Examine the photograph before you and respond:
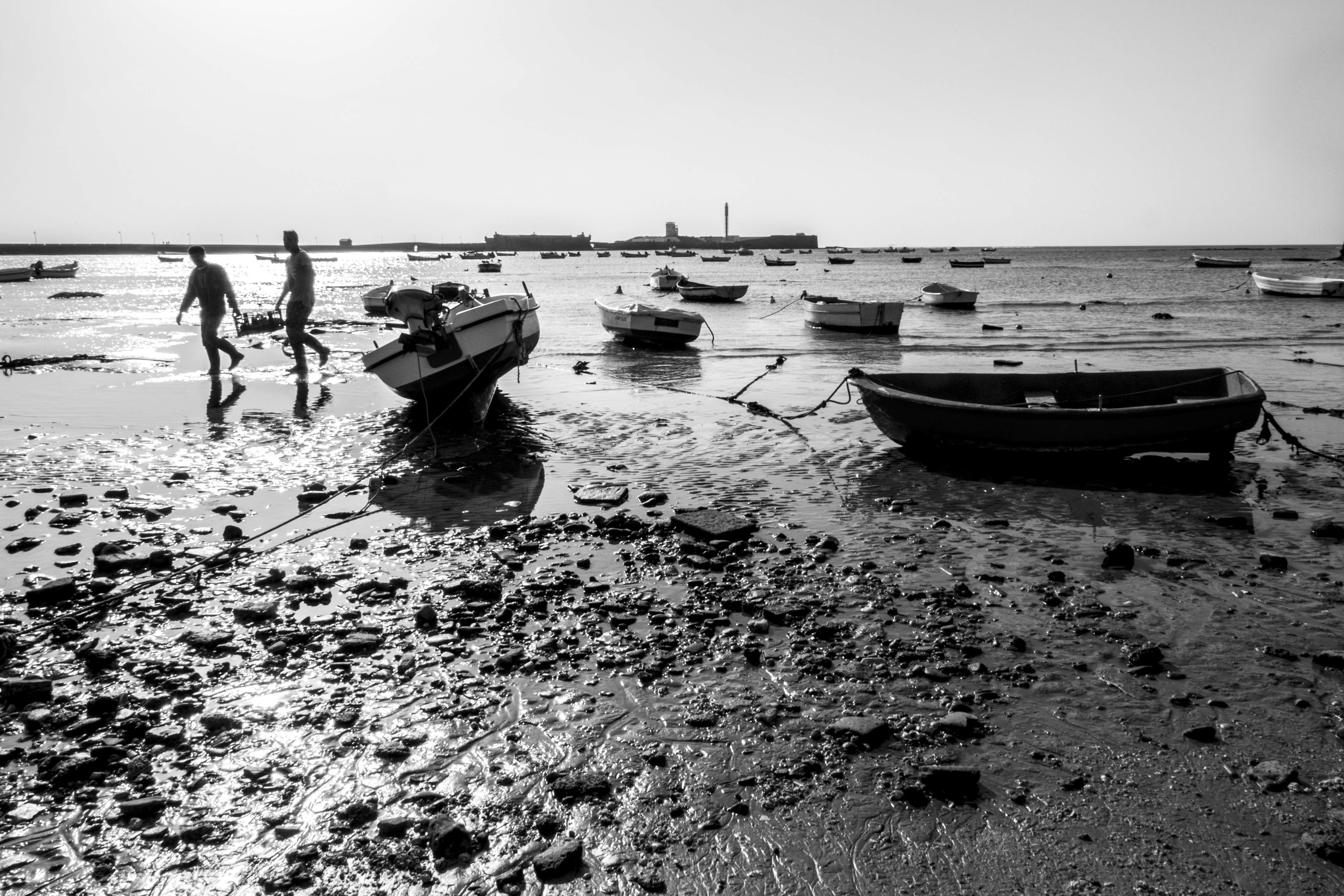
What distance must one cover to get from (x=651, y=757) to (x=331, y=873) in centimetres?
162

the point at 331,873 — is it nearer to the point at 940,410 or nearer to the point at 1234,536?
the point at 1234,536

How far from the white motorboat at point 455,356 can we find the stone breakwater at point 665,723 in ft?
21.5

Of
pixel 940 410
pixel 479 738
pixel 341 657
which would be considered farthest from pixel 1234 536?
pixel 341 657

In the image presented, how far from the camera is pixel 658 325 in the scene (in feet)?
87.6

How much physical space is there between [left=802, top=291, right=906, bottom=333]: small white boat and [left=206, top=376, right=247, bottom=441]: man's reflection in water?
20343mm

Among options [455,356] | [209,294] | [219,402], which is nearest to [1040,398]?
[455,356]

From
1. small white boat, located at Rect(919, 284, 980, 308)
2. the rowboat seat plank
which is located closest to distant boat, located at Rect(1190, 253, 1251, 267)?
small white boat, located at Rect(919, 284, 980, 308)

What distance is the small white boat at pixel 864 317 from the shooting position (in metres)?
30.7

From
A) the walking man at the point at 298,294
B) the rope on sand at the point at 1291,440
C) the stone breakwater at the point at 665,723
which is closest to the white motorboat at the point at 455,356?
the walking man at the point at 298,294

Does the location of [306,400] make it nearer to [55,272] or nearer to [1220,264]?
[55,272]

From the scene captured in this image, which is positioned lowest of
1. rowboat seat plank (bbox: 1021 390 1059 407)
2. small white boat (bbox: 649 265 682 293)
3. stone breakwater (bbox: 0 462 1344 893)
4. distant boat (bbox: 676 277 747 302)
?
stone breakwater (bbox: 0 462 1344 893)

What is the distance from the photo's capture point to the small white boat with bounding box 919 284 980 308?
1652 inches

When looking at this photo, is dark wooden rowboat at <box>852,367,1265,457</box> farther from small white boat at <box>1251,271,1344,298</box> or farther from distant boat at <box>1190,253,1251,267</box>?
distant boat at <box>1190,253,1251,267</box>

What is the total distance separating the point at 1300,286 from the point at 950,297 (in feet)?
76.1
